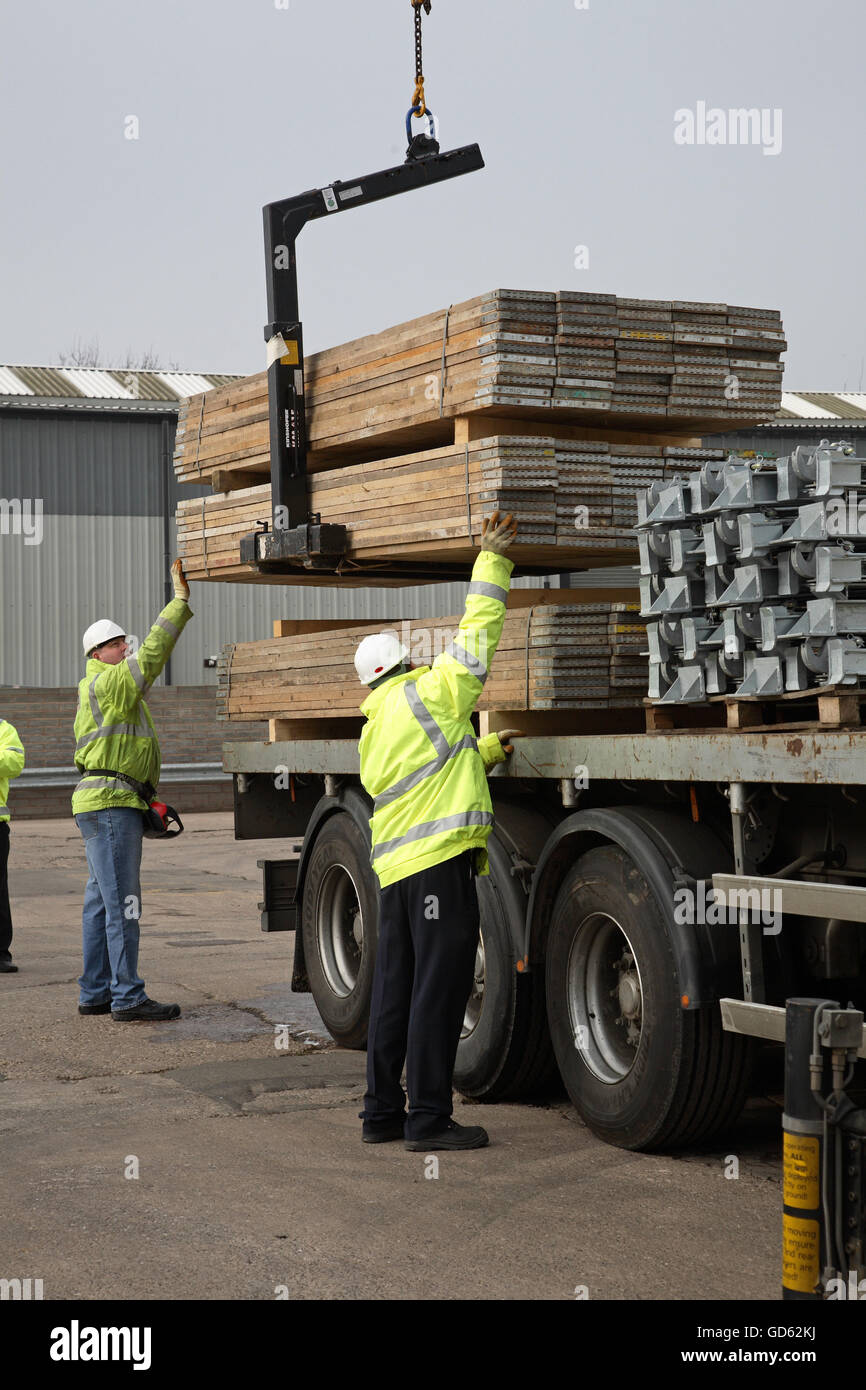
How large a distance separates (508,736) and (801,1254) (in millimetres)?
3182

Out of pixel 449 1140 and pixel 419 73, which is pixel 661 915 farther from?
pixel 419 73

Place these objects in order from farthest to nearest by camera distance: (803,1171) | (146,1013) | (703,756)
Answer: (146,1013) < (703,756) < (803,1171)

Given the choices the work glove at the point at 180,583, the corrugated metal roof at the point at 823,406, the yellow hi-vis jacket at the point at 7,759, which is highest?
the corrugated metal roof at the point at 823,406

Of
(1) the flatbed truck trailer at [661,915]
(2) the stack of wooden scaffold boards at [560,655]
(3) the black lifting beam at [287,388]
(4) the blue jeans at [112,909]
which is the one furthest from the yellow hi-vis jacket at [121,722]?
(1) the flatbed truck trailer at [661,915]

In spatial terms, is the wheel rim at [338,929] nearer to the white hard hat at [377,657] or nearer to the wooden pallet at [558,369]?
the white hard hat at [377,657]

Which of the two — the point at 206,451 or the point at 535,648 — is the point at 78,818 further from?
the point at 535,648

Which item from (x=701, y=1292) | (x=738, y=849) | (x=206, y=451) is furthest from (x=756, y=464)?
(x=206, y=451)

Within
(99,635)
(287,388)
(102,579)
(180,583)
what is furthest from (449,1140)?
(102,579)

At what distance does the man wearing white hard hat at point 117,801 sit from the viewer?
28.2ft

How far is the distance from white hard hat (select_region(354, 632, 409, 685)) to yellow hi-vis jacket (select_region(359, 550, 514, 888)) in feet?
0.74

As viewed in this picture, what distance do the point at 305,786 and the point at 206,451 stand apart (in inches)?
76.3

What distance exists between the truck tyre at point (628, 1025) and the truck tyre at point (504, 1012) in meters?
0.26

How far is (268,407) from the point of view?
800 centimetres

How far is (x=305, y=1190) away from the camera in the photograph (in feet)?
17.5
